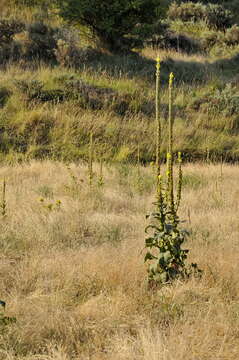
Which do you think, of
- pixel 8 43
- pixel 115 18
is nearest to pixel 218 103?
pixel 115 18

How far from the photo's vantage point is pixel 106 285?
3621mm

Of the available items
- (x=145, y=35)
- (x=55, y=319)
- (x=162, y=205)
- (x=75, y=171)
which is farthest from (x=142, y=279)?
(x=145, y=35)

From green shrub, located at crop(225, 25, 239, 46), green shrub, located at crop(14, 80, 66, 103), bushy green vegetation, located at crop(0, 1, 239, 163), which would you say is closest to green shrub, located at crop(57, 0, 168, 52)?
bushy green vegetation, located at crop(0, 1, 239, 163)

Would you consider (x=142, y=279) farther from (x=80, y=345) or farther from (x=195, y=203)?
(x=195, y=203)

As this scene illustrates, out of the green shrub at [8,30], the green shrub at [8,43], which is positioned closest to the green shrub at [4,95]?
the green shrub at [8,43]

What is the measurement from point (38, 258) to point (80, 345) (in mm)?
1299

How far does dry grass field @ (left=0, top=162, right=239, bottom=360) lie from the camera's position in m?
2.84

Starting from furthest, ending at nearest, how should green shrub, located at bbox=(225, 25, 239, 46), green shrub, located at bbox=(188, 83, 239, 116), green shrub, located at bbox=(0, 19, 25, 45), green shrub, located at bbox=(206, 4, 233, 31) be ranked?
green shrub, located at bbox=(206, 4, 233, 31) → green shrub, located at bbox=(225, 25, 239, 46) → green shrub, located at bbox=(0, 19, 25, 45) → green shrub, located at bbox=(188, 83, 239, 116)

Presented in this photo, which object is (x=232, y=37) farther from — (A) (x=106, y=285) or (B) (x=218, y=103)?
(A) (x=106, y=285)

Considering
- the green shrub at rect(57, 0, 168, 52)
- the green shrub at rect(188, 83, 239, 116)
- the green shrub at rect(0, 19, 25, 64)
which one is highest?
the green shrub at rect(57, 0, 168, 52)

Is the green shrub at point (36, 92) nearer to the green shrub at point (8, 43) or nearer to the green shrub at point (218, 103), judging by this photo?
the green shrub at point (8, 43)

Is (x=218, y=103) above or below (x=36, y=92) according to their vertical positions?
below

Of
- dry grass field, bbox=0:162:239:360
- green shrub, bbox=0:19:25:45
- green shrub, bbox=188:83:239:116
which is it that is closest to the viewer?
dry grass field, bbox=0:162:239:360

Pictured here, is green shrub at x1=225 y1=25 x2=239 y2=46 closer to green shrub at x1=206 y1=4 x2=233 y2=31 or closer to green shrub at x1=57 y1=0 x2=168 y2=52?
green shrub at x1=206 y1=4 x2=233 y2=31
